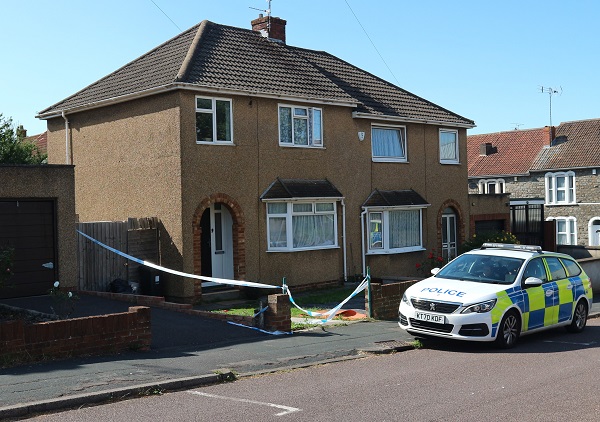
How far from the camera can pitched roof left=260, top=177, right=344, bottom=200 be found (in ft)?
63.0

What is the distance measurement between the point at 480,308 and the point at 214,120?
360 inches

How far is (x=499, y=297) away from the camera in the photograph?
456 inches

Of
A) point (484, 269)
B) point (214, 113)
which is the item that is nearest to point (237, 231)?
point (214, 113)

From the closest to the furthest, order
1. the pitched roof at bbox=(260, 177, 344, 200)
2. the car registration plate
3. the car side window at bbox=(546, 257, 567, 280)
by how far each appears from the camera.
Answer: the car registration plate → the car side window at bbox=(546, 257, 567, 280) → the pitched roof at bbox=(260, 177, 344, 200)

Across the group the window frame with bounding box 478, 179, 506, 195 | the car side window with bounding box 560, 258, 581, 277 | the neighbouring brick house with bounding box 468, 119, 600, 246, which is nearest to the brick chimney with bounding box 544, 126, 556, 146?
the neighbouring brick house with bounding box 468, 119, 600, 246

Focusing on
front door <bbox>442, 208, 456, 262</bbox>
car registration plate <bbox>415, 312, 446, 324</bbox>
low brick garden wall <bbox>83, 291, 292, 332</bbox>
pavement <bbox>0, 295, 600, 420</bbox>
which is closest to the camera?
pavement <bbox>0, 295, 600, 420</bbox>

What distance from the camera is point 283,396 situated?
8.41 meters

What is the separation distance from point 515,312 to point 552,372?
213 centimetres

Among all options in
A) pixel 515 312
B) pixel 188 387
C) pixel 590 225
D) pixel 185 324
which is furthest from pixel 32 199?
pixel 590 225

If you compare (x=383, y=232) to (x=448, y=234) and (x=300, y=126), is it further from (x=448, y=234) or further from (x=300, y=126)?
(x=300, y=126)

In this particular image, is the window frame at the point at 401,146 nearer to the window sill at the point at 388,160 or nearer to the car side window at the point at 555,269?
the window sill at the point at 388,160

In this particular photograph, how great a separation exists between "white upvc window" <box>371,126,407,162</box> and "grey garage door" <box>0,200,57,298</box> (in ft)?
35.4

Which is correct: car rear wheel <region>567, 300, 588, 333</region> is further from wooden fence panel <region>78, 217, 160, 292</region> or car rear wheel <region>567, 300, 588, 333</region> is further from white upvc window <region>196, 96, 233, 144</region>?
wooden fence panel <region>78, 217, 160, 292</region>

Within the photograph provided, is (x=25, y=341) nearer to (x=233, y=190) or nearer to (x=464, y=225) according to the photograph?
(x=233, y=190)
